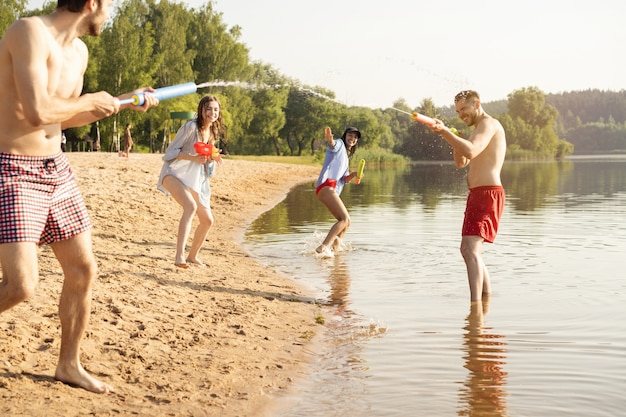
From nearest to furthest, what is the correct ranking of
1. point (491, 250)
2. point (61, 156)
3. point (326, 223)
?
point (61, 156) → point (491, 250) → point (326, 223)

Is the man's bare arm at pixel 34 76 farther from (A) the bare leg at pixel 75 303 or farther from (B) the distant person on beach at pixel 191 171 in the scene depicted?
(B) the distant person on beach at pixel 191 171

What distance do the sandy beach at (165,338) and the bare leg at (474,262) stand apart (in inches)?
62.8

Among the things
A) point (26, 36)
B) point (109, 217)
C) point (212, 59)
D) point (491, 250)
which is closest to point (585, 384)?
point (26, 36)

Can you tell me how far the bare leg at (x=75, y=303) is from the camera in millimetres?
4945

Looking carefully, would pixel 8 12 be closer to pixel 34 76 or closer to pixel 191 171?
pixel 191 171

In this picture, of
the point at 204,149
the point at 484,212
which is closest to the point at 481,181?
the point at 484,212

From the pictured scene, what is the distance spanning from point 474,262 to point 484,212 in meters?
0.52

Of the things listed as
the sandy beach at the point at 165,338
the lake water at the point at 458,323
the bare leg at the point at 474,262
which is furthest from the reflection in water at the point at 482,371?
the sandy beach at the point at 165,338

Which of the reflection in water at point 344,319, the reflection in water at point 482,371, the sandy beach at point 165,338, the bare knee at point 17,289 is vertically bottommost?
the reflection in water at point 482,371

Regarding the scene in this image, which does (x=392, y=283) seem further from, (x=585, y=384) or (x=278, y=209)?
(x=278, y=209)

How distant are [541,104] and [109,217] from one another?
138 metres

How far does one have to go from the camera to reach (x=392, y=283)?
34.9 feet

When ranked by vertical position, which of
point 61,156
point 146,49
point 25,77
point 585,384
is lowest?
point 585,384

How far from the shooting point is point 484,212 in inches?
341
